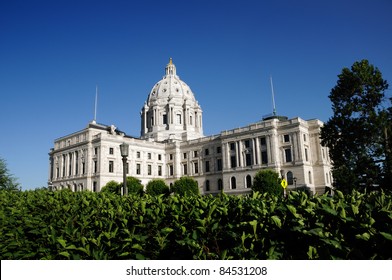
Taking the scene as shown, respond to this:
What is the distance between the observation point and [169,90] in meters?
103

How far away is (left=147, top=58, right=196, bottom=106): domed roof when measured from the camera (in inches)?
4001

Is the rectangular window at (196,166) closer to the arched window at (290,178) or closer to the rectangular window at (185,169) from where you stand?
the rectangular window at (185,169)

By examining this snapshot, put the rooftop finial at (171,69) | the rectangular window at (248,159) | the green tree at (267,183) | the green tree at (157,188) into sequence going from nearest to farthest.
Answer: the green tree at (267,183) < the green tree at (157,188) < the rectangular window at (248,159) < the rooftop finial at (171,69)

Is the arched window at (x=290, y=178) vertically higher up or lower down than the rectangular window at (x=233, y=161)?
lower down

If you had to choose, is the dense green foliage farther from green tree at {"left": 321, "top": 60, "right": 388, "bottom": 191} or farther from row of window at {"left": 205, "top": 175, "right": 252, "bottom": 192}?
row of window at {"left": 205, "top": 175, "right": 252, "bottom": 192}

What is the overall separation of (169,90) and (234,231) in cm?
10102

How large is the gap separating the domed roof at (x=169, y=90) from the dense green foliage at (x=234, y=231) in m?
95.0

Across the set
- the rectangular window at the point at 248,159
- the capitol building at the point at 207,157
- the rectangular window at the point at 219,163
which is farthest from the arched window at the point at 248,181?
the rectangular window at the point at 219,163

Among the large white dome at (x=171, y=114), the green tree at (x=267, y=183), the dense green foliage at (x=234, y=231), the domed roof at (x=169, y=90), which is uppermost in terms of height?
the domed roof at (x=169, y=90)

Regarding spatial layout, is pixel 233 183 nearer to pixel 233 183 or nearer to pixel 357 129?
pixel 233 183

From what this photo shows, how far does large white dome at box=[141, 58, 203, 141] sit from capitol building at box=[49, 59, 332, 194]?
146cm

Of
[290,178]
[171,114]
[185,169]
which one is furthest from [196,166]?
[171,114]

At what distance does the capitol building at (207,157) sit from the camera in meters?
57.2

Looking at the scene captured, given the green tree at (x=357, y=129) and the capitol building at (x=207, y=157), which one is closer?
the green tree at (x=357, y=129)
